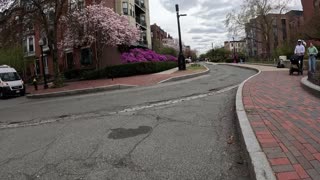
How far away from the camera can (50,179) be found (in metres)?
4.78

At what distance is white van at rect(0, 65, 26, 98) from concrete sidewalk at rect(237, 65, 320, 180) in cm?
1974

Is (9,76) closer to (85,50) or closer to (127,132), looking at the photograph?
(85,50)

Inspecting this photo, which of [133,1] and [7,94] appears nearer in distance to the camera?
[7,94]

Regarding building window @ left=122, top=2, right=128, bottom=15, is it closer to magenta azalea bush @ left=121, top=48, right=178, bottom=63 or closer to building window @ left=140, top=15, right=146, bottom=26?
magenta azalea bush @ left=121, top=48, right=178, bottom=63

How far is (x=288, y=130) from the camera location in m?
6.00

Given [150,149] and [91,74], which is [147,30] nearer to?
[91,74]

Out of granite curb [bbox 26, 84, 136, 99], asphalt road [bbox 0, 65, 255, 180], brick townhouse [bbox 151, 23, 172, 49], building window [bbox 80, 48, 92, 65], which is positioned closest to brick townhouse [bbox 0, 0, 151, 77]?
building window [bbox 80, 48, 92, 65]

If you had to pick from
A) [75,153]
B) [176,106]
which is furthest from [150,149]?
[176,106]

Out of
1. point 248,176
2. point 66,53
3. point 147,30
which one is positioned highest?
point 147,30

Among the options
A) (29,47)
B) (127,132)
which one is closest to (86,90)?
(127,132)

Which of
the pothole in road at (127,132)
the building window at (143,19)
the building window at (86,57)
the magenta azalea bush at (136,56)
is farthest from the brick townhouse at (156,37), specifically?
the pothole in road at (127,132)

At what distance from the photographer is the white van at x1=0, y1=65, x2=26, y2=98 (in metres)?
25.1

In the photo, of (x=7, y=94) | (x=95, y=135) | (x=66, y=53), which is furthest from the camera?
(x=66, y=53)

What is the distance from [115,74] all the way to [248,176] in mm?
25028
